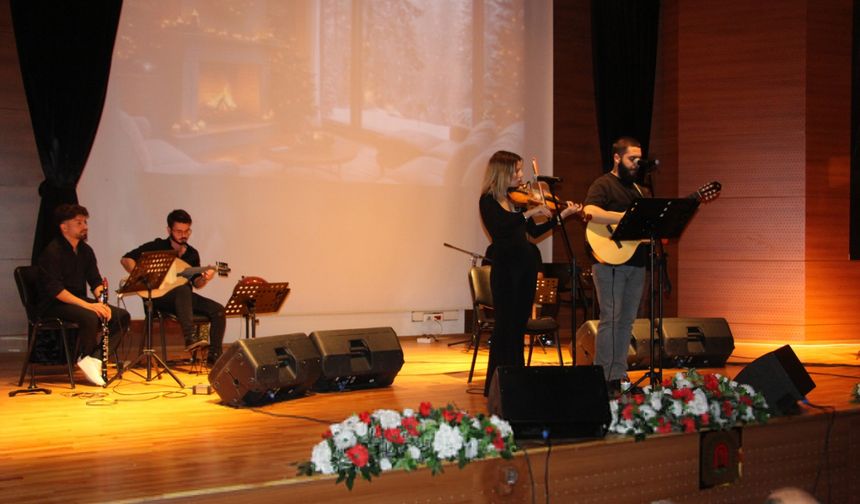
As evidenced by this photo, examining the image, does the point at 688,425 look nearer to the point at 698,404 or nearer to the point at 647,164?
the point at 698,404

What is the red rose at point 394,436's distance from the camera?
3691 millimetres

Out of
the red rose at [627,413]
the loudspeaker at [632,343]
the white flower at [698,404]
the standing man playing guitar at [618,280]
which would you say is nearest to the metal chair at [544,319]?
the loudspeaker at [632,343]

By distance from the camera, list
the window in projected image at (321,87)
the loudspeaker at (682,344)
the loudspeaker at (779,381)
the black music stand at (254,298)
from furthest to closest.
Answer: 1. the window in projected image at (321,87)
2. the loudspeaker at (682,344)
3. the black music stand at (254,298)
4. the loudspeaker at (779,381)

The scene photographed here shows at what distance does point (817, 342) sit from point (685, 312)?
4.35 ft

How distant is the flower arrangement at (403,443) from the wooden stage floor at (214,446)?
6 centimetres

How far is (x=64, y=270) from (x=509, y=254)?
3425 mm

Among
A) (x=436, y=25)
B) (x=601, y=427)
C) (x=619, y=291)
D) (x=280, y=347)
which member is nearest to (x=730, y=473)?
(x=601, y=427)

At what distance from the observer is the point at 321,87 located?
899 centimetres

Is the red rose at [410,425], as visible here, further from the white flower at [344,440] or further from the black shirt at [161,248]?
the black shirt at [161,248]

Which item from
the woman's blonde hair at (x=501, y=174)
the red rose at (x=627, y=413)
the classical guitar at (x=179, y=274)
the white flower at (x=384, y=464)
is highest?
the woman's blonde hair at (x=501, y=174)

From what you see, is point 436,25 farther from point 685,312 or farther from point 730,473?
point 730,473

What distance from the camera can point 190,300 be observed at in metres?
7.39

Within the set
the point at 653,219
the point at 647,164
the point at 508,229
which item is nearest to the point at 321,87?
the point at 508,229

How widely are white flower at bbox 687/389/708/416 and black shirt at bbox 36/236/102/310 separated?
4412 mm
